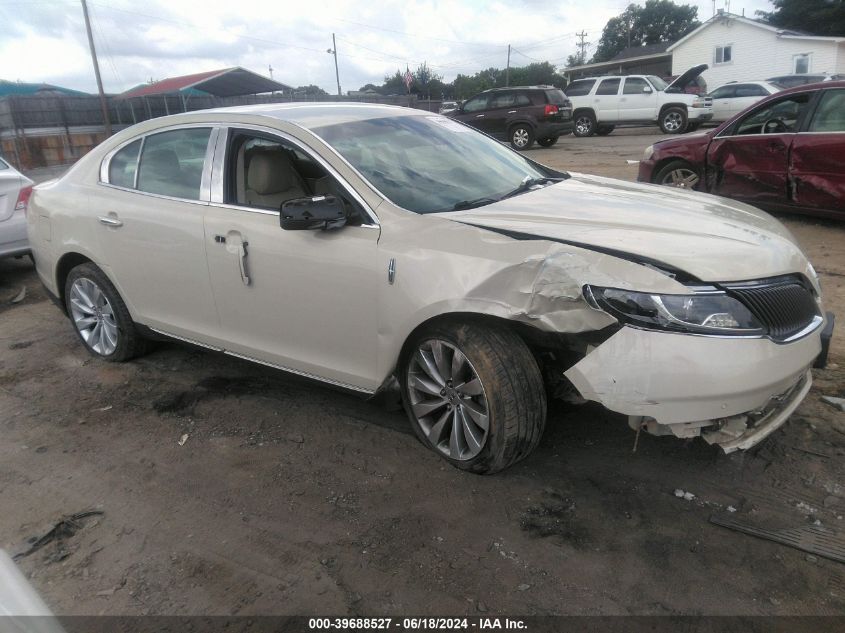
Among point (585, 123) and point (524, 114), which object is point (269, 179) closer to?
point (524, 114)

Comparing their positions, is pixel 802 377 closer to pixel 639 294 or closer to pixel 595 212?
pixel 639 294

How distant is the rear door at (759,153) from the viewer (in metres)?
6.98

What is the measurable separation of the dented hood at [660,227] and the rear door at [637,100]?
1949 centimetres

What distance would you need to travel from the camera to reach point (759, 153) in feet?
23.6

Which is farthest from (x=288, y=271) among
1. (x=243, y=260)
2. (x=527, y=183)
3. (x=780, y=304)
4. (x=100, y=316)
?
(x=780, y=304)

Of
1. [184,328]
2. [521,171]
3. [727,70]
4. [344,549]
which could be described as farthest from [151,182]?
[727,70]

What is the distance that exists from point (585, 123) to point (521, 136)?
4681mm

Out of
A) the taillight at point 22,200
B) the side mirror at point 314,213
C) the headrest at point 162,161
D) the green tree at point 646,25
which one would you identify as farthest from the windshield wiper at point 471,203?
the green tree at point 646,25

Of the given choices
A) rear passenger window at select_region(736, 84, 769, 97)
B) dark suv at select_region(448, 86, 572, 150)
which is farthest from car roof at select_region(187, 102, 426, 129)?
rear passenger window at select_region(736, 84, 769, 97)

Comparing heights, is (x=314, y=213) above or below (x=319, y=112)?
below

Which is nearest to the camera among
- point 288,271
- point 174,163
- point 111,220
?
point 288,271

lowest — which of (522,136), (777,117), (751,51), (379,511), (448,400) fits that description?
(379,511)

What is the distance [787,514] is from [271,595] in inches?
86.1

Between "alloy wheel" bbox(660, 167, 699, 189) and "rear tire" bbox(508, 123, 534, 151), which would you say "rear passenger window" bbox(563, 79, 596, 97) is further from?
"alloy wheel" bbox(660, 167, 699, 189)
